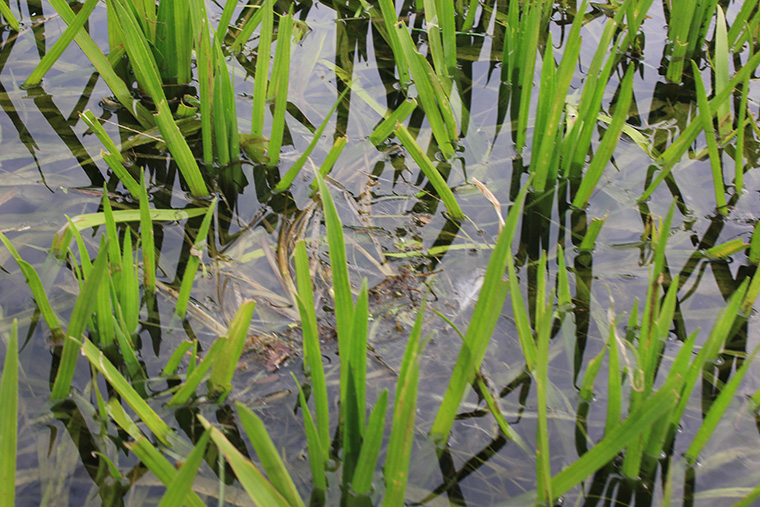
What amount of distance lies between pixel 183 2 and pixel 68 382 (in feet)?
4.45

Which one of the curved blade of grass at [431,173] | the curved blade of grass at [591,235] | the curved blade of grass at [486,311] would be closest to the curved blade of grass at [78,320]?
the curved blade of grass at [486,311]

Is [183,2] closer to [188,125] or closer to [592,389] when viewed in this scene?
[188,125]

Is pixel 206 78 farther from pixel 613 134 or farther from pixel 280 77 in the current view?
pixel 613 134

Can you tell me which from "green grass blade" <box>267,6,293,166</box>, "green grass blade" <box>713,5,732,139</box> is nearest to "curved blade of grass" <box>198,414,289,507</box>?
"green grass blade" <box>267,6,293,166</box>

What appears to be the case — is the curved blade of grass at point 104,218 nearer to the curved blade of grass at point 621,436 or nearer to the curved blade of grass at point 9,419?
the curved blade of grass at point 9,419

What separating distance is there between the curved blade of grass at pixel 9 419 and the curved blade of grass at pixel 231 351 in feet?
1.34

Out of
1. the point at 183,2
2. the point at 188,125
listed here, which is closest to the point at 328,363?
the point at 188,125

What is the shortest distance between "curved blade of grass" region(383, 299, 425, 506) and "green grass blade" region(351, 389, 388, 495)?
0.03m

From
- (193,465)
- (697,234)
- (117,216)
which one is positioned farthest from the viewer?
(697,234)

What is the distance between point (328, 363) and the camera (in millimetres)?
1506

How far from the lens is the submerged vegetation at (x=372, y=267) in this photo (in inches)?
46.3

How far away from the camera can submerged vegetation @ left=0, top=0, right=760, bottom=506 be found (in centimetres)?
118

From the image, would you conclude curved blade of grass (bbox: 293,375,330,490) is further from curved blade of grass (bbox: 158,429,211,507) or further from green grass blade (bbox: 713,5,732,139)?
green grass blade (bbox: 713,5,732,139)

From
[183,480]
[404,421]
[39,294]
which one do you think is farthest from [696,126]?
[39,294]
